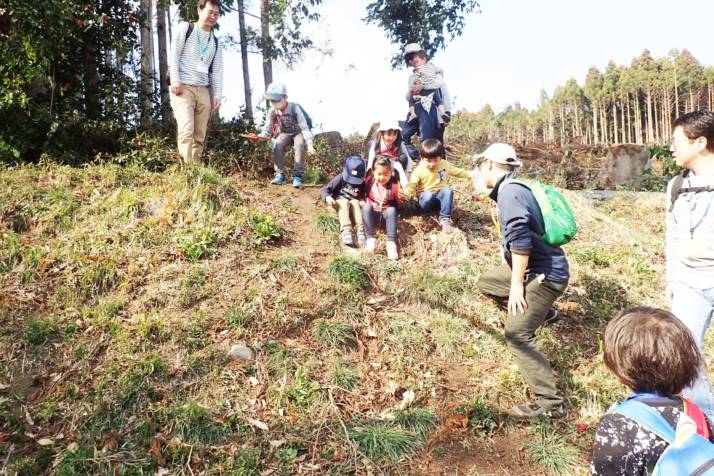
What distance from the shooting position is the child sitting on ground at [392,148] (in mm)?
5941

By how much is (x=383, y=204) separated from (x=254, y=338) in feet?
7.25

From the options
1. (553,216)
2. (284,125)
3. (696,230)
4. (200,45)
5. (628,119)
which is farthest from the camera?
(628,119)

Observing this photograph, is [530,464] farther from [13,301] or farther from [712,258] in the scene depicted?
[13,301]

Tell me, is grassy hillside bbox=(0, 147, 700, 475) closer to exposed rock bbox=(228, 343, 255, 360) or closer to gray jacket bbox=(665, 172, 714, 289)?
exposed rock bbox=(228, 343, 255, 360)

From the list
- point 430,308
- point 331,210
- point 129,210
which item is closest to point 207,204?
point 129,210

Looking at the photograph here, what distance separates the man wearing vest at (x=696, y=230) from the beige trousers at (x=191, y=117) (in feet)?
17.3

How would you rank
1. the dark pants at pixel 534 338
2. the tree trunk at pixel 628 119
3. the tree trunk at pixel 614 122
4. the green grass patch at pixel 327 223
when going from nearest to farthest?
the dark pants at pixel 534 338 → the green grass patch at pixel 327 223 → the tree trunk at pixel 628 119 → the tree trunk at pixel 614 122

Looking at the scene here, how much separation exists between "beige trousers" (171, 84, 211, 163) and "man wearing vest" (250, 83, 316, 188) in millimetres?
799

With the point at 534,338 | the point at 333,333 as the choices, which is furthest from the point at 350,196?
the point at 534,338

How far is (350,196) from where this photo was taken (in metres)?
5.89

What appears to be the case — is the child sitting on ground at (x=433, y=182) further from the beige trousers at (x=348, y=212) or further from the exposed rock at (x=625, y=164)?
the exposed rock at (x=625, y=164)

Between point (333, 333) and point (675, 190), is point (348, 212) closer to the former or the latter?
point (333, 333)

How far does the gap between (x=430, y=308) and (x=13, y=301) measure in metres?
3.93

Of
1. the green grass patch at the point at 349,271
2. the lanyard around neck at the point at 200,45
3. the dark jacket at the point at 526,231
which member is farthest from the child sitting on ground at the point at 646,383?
the lanyard around neck at the point at 200,45
